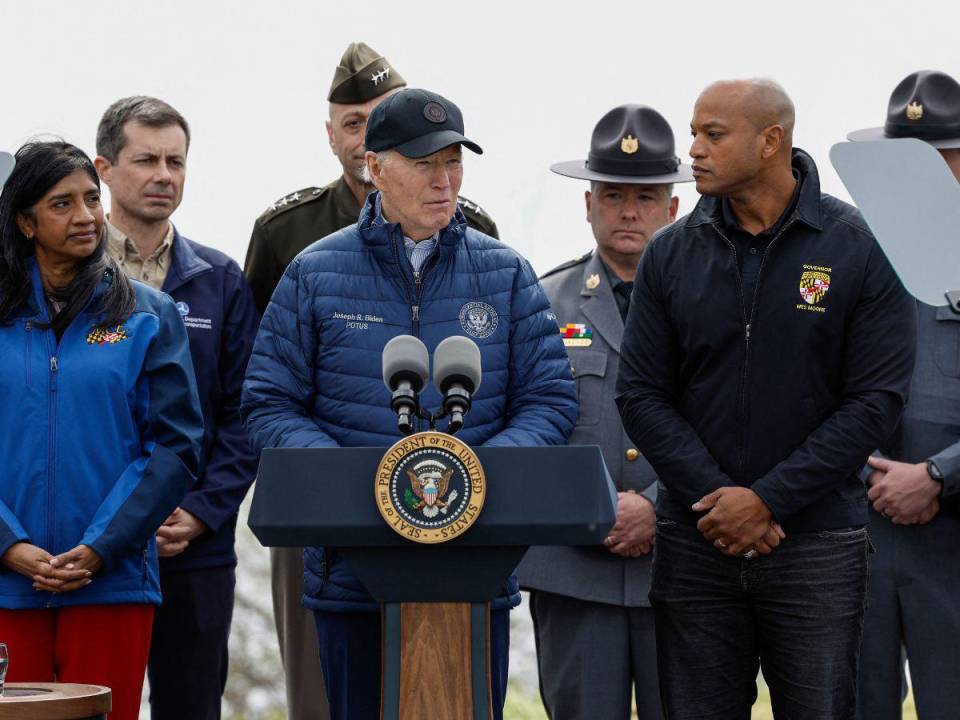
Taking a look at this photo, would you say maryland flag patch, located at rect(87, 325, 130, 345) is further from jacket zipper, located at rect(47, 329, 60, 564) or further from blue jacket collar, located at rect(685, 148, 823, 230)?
blue jacket collar, located at rect(685, 148, 823, 230)

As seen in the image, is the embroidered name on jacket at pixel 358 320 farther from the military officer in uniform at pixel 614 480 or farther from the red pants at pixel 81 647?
the military officer in uniform at pixel 614 480

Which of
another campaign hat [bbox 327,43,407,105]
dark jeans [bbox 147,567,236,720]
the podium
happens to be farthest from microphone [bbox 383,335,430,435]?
another campaign hat [bbox 327,43,407,105]

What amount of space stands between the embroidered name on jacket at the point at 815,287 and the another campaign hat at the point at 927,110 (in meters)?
1.02

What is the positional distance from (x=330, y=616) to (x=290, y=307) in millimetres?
Answer: 700

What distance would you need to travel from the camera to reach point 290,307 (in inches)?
136

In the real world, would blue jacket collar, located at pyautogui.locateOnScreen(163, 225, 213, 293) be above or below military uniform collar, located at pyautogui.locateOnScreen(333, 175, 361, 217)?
below

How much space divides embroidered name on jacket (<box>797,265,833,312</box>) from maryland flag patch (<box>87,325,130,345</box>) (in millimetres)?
1560

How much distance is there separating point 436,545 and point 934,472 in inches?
67.3

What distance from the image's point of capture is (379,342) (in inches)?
133

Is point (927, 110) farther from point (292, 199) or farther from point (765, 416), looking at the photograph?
point (292, 199)

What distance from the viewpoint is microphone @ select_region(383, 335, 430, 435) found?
2602 mm

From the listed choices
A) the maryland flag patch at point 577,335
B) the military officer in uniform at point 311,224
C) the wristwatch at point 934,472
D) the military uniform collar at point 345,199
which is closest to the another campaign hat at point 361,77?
the military officer in uniform at point 311,224

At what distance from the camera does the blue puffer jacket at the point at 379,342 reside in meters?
3.34

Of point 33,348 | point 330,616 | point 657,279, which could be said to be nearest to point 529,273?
point 657,279
